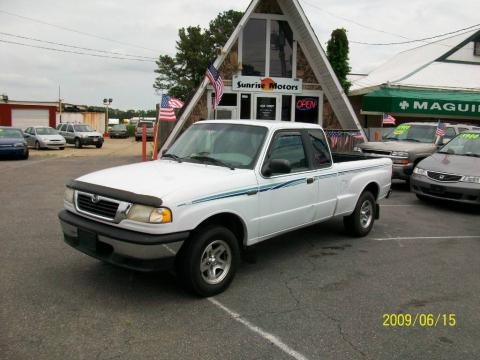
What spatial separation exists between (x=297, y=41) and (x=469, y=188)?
39.3ft

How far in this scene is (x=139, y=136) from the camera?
43.4 metres

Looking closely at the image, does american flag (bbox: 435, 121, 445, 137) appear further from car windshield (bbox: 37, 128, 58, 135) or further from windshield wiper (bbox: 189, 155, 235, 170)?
car windshield (bbox: 37, 128, 58, 135)

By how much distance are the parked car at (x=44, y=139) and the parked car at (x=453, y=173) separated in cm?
2274

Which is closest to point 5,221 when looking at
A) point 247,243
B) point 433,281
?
point 247,243

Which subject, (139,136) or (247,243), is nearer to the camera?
(247,243)

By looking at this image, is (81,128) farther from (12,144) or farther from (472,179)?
(472,179)

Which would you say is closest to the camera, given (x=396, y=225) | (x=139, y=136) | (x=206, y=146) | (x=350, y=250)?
(x=206, y=146)

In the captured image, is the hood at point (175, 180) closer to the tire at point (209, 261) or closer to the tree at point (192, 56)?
the tire at point (209, 261)

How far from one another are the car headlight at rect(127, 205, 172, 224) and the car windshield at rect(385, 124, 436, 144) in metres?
10.9

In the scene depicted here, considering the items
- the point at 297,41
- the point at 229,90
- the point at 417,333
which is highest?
the point at 297,41

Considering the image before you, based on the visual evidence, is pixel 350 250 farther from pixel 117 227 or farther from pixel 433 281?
pixel 117 227

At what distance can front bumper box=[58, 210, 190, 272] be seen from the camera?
4078 millimetres
